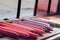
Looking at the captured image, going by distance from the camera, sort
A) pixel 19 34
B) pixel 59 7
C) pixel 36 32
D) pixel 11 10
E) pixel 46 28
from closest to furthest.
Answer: pixel 19 34, pixel 36 32, pixel 46 28, pixel 59 7, pixel 11 10

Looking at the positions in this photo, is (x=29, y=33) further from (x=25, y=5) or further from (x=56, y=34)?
(x=25, y=5)

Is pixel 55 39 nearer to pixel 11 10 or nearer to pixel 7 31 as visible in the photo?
pixel 7 31

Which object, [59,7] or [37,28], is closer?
[37,28]

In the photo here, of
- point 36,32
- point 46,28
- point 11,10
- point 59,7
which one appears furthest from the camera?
point 11,10

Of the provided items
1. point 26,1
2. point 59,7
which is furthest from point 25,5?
point 59,7

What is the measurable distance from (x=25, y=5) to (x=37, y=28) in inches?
57.7

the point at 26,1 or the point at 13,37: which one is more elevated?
the point at 26,1

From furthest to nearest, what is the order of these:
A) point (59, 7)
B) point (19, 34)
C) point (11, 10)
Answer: point (11, 10) < point (59, 7) < point (19, 34)

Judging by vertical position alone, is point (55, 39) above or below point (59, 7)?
below

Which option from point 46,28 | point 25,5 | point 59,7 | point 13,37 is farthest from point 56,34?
point 25,5

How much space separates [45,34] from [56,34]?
11cm

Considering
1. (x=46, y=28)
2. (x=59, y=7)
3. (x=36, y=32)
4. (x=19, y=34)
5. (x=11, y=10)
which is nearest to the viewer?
(x=19, y=34)

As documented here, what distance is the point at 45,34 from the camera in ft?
4.08

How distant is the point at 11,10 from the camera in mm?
2664
